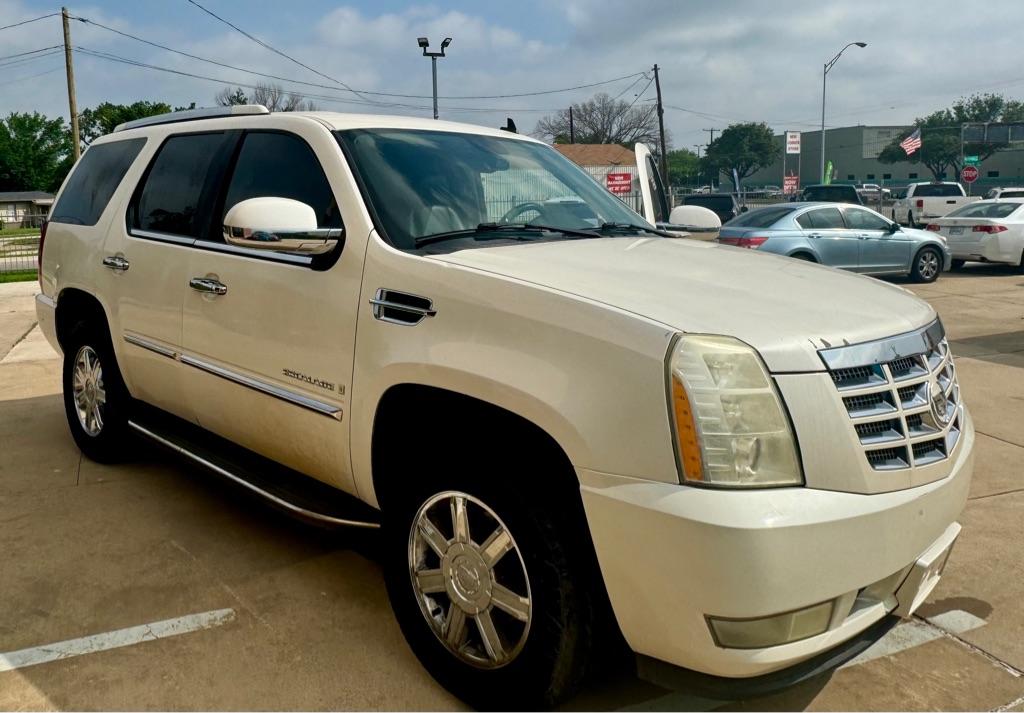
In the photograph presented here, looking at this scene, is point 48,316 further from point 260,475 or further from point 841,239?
point 841,239

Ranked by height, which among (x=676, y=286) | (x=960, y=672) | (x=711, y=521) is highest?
(x=676, y=286)

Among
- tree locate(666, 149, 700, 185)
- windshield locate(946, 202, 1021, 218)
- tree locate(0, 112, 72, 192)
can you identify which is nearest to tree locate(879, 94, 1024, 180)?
tree locate(666, 149, 700, 185)

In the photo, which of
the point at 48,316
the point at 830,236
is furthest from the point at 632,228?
the point at 830,236

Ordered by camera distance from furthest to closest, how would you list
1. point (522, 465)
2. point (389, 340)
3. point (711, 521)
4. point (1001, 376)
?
point (1001, 376), point (389, 340), point (522, 465), point (711, 521)

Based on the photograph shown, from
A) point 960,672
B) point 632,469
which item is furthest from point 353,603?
point 960,672

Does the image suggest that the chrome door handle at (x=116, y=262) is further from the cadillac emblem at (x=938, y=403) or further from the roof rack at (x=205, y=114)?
the cadillac emblem at (x=938, y=403)

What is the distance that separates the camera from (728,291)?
2.56 m

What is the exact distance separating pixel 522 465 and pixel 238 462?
5.73 ft

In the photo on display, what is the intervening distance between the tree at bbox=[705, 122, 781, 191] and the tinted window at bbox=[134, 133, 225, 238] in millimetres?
102287

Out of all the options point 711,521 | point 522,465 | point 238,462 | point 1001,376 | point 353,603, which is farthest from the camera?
point 1001,376

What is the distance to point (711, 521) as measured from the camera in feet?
6.67

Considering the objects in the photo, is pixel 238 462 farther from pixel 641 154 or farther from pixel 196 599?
pixel 641 154

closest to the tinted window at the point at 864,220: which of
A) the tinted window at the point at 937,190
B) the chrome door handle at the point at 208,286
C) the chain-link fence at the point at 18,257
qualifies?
the chrome door handle at the point at 208,286

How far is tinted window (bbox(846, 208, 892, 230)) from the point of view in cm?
1498
